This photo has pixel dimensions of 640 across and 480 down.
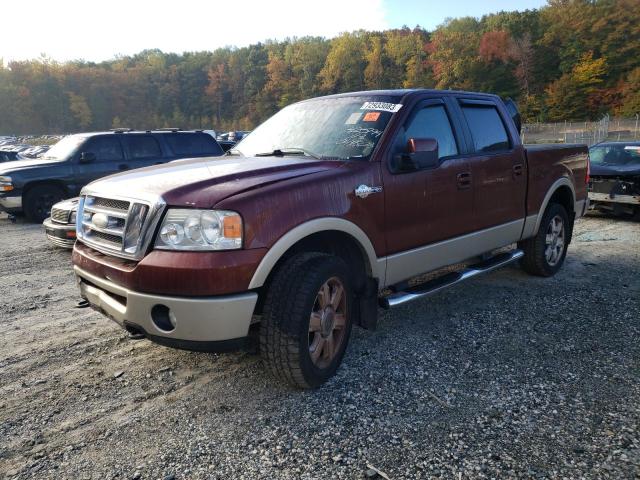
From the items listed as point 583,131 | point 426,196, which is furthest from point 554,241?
point 583,131

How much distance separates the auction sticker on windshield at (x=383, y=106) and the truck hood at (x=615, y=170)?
23.9 ft

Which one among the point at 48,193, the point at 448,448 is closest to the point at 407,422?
the point at 448,448

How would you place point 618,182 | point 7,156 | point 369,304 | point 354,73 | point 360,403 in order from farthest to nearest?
1. point 354,73
2. point 7,156
3. point 618,182
4. point 369,304
5. point 360,403

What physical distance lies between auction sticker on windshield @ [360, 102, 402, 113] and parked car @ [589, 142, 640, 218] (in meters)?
7.29

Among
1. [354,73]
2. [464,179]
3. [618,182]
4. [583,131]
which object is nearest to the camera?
[464,179]

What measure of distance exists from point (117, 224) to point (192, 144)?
8.65 meters

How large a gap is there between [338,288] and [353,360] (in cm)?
69

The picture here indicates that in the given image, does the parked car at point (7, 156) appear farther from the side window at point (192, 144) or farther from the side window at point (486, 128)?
the side window at point (486, 128)

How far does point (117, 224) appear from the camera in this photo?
3006 mm

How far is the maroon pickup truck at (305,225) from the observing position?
8.76ft

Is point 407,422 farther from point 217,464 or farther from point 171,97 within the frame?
point 171,97

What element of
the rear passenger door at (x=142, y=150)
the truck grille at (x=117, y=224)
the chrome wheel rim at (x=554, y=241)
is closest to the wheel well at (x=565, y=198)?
the chrome wheel rim at (x=554, y=241)

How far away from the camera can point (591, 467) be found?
2355mm

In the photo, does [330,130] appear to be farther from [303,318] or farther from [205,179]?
[303,318]
